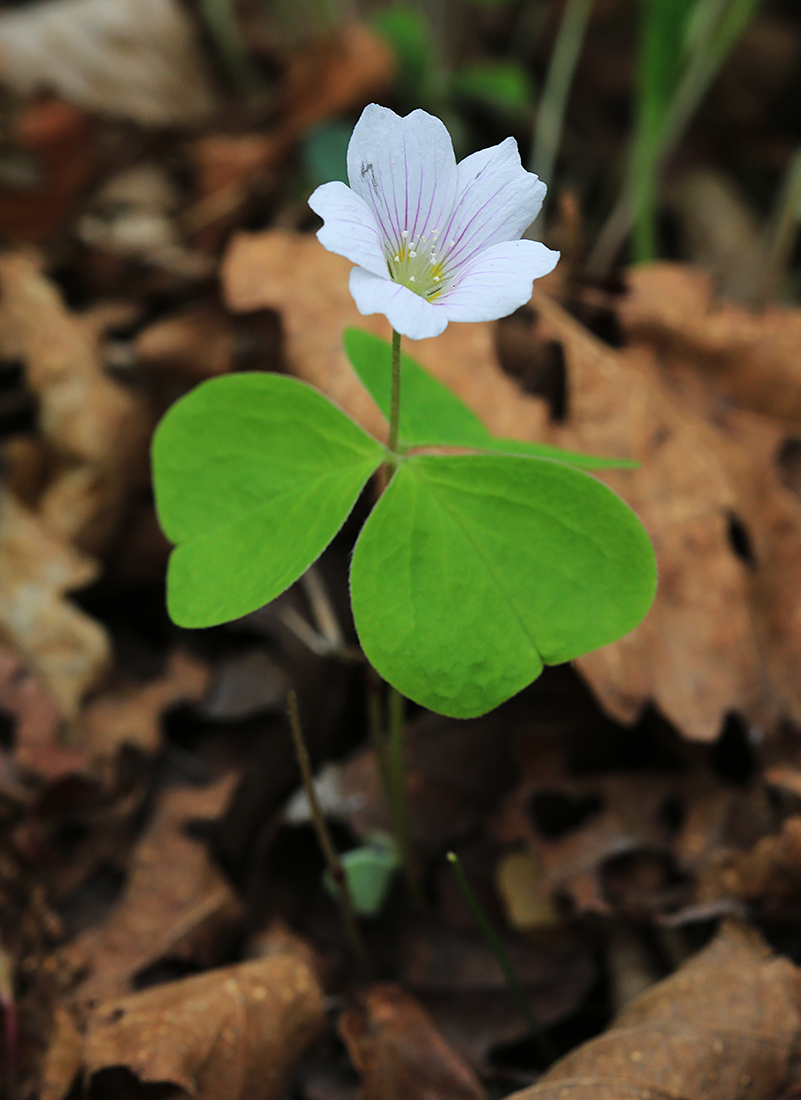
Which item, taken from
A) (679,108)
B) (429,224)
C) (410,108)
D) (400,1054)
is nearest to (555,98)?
(679,108)

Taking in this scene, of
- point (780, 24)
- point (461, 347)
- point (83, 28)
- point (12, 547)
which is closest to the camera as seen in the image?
point (12, 547)

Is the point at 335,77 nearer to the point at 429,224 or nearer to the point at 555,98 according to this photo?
the point at 555,98

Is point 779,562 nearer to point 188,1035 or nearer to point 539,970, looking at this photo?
point 539,970

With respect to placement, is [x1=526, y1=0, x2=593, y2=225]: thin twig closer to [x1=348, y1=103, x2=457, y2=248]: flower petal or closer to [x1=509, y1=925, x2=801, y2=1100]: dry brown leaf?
[x1=348, y1=103, x2=457, y2=248]: flower petal

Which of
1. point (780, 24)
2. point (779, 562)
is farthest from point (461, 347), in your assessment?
point (780, 24)

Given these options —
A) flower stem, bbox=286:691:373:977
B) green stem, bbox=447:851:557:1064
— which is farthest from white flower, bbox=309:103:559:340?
green stem, bbox=447:851:557:1064

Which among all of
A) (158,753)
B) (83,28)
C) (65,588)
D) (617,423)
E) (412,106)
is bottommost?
(158,753)

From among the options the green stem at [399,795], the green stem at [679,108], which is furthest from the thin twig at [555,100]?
the green stem at [399,795]
